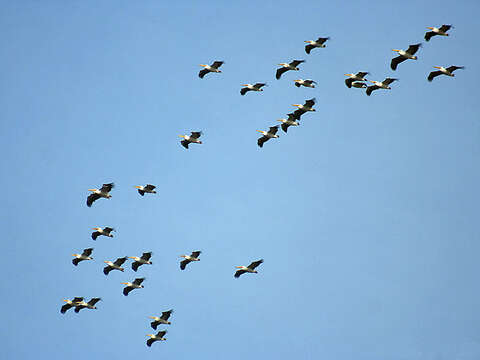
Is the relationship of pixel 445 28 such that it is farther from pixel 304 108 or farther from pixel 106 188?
pixel 106 188

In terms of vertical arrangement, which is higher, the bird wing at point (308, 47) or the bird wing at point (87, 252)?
the bird wing at point (308, 47)

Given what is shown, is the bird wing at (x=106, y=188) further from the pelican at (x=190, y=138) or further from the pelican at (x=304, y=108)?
the pelican at (x=304, y=108)

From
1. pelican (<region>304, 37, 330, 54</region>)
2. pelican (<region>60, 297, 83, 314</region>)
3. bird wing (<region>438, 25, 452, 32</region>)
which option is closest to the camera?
bird wing (<region>438, 25, 452, 32</region>)

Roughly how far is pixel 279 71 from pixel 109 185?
19.5m

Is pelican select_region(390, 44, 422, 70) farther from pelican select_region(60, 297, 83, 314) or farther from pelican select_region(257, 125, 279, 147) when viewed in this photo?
pelican select_region(60, 297, 83, 314)

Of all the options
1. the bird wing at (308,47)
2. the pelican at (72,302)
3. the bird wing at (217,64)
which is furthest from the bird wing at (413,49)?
the pelican at (72,302)

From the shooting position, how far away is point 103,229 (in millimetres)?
100375

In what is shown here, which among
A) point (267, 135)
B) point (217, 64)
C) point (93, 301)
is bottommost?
point (93, 301)

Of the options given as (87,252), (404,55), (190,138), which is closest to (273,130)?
(190,138)

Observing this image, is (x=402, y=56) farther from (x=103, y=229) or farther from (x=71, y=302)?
(x=71, y=302)

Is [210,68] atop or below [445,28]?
atop

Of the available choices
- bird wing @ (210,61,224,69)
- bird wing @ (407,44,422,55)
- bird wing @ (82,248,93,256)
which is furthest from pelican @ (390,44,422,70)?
bird wing @ (82,248,93,256)

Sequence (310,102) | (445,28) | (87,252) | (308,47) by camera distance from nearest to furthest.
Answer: (445,28) → (308,47) → (310,102) → (87,252)

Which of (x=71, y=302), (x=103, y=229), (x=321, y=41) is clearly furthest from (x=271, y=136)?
(x=71, y=302)
